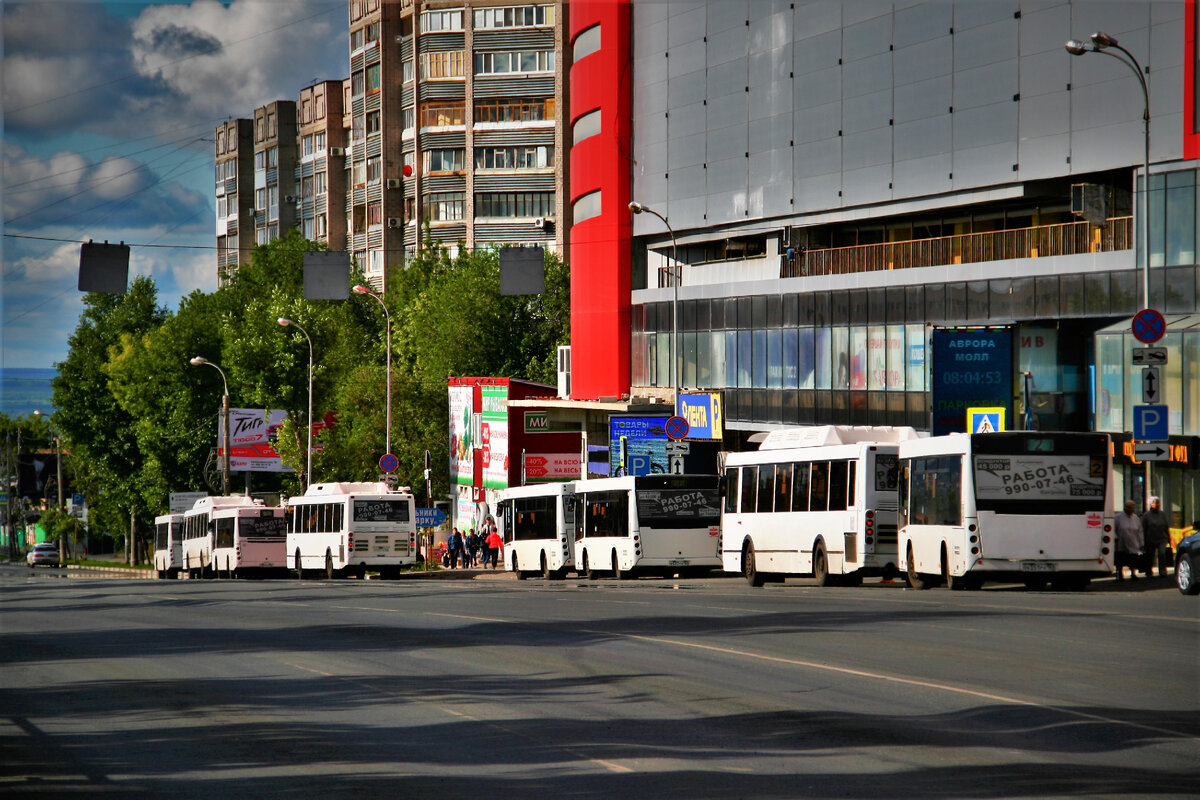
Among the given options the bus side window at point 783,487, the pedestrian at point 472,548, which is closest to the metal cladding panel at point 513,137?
the pedestrian at point 472,548

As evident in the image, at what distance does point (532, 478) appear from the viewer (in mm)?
69438

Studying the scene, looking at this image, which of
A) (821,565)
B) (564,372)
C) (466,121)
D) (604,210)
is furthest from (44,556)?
(821,565)

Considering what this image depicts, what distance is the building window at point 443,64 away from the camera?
319 feet

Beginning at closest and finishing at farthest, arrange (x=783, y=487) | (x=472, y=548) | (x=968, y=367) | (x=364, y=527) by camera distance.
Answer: (x=783, y=487) < (x=968, y=367) < (x=364, y=527) < (x=472, y=548)

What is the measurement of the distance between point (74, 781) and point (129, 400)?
8293 cm

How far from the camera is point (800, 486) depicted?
33.2m

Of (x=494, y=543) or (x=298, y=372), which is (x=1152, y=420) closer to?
(x=494, y=543)

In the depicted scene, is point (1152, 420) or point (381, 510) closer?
point (1152, 420)

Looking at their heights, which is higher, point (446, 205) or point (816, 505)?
point (446, 205)

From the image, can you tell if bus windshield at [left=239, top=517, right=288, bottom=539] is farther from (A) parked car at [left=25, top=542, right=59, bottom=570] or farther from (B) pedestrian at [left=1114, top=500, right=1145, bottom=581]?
(A) parked car at [left=25, top=542, right=59, bottom=570]

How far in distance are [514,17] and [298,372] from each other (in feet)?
88.7

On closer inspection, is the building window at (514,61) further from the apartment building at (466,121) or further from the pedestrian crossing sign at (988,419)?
the pedestrian crossing sign at (988,419)

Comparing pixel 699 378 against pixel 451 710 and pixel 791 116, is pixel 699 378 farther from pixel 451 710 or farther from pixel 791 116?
pixel 451 710

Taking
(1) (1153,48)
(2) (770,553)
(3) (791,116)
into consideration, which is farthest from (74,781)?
(3) (791,116)
